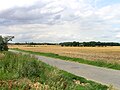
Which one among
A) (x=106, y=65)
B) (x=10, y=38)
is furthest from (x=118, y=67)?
(x=10, y=38)

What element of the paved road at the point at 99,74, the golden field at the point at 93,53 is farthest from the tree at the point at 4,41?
the paved road at the point at 99,74

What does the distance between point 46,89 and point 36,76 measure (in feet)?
26.9

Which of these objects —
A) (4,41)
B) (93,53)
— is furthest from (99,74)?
(93,53)

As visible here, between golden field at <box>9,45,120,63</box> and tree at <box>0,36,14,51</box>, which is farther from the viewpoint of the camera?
tree at <box>0,36,14,51</box>

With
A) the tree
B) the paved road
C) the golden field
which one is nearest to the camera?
the paved road

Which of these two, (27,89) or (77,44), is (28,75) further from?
(77,44)

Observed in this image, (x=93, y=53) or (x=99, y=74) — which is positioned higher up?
(x=99, y=74)

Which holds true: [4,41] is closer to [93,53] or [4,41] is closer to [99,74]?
[93,53]

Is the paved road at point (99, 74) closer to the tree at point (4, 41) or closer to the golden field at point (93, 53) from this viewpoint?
the golden field at point (93, 53)

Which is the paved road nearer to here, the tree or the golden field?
the golden field

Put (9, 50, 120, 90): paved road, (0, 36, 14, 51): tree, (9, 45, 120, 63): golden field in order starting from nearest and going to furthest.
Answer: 1. (9, 50, 120, 90): paved road
2. (9, 45, 120, 63): golden field
3. (0, 36, 14, 51): tree

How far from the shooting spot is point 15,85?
1177 centimetres

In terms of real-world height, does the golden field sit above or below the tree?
below

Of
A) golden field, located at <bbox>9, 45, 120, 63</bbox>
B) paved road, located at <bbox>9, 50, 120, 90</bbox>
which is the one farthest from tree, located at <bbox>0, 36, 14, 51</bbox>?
paved road, located at <bbox>9, 50, 120, 90</bbox>
